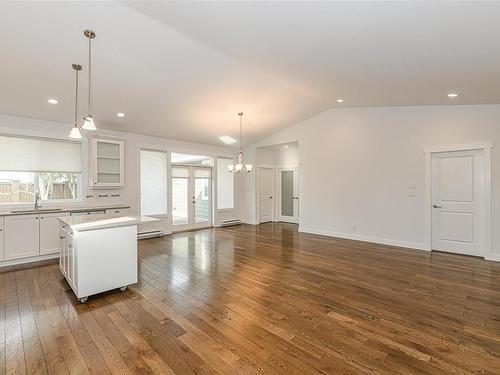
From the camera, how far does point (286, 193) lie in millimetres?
9297

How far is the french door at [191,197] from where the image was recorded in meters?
7.23

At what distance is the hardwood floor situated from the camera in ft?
6.40

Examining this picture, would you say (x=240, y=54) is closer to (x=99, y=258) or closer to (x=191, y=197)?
(x=99, y=258)

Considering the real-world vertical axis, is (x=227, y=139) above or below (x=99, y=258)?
above

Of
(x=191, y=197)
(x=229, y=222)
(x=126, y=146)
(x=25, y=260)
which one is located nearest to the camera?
(x=25, y=260)

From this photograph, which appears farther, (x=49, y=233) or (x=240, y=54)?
(x=49, y=233)

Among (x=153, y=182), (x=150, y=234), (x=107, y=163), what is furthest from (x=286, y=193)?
(x=107, y=163)

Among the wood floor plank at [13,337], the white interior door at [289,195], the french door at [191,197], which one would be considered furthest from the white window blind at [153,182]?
the white interior door at [289,195]

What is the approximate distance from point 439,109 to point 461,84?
154 centimetres

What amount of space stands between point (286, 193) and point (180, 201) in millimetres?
3934

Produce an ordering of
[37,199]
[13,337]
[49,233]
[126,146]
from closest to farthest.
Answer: [13,337] < [49,233] < [37,199] < [126,146]

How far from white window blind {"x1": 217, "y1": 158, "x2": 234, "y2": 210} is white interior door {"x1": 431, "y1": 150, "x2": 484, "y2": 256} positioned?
5.59 metres

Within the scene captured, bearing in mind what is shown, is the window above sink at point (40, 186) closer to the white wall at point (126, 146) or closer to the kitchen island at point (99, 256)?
the white wall at point (126, 146)

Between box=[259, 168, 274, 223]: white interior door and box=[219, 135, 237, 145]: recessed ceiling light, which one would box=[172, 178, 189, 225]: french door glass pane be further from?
box=[259, 168, 274, 223]: white interior door
